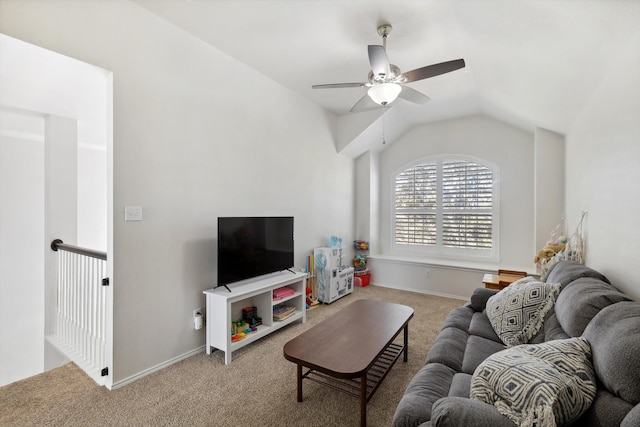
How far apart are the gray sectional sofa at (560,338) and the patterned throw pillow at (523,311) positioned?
0.04 metres

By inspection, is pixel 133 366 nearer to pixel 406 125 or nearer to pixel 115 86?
pixel 115 86

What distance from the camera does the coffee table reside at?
1779 millimetres

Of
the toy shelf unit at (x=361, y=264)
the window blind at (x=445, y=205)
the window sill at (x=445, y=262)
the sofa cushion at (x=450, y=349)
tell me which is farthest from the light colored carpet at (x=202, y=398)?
the window blind at (x=445, y=205)

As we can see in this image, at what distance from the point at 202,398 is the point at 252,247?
1.36 m

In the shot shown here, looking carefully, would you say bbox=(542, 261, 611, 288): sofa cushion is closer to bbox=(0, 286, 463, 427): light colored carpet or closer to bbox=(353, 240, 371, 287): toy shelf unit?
bbox=(0, 286, 463, 427): light colored carpet

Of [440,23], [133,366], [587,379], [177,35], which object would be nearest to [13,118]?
[177,35]

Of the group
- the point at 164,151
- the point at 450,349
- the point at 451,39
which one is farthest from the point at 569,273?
the point at 164,151

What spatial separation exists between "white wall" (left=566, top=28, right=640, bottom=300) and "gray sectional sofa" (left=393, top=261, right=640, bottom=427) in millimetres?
210

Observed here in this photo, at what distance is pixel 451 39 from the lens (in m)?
2.64

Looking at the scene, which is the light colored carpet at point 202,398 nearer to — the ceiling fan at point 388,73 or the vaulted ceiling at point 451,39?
the ceiling fan at point 388,73

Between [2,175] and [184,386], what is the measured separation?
3.34 metres

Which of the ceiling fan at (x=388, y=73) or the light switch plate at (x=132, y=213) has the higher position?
the ceiling fan at (x=388, y=73)

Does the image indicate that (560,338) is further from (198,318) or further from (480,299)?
(198,318)

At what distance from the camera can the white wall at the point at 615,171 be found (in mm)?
1663
